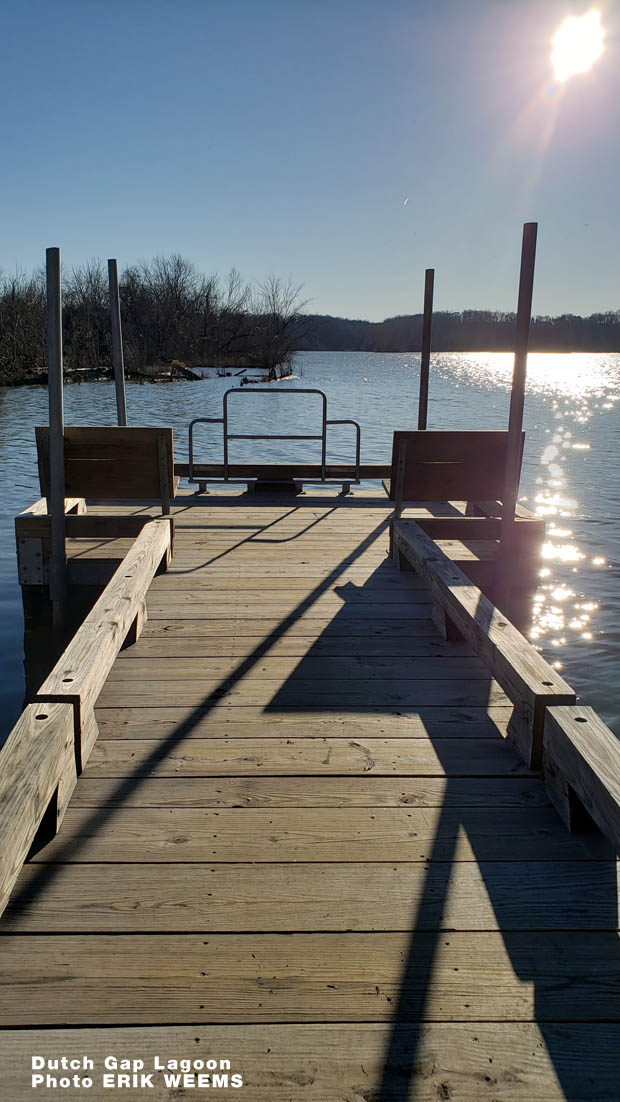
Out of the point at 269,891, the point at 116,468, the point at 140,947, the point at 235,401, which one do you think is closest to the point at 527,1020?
the point at 269,891

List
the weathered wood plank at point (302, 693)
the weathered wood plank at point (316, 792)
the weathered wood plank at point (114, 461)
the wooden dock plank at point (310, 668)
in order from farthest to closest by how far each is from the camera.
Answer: the weathered wood plank at point (114, 461), the wooden dock plank at point (310, 668), the weathered wood plank at point (302, 693), the weathered wood plank at point (316, 792)

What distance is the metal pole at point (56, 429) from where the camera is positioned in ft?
16.4

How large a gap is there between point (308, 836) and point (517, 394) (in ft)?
11.9

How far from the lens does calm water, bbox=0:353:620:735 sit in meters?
7.03

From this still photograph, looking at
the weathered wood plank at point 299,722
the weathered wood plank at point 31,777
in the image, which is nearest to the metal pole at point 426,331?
the weathered wood plank at point 299,722

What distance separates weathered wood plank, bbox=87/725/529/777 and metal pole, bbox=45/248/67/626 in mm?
2679

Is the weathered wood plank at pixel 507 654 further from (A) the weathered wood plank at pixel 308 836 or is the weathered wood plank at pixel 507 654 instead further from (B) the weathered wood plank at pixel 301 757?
(A) the weathered wood plank at pixel 308 836

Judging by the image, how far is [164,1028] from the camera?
167 cm

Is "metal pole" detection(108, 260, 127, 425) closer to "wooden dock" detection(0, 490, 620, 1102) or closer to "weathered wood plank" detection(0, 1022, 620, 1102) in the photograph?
"wooden dock" detection(0, 490, 620, 1102)

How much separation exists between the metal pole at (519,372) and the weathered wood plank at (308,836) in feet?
10.2

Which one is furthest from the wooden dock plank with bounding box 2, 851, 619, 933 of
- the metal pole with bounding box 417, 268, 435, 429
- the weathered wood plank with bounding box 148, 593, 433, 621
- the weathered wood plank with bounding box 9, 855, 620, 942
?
the metal pole with bounding box 417, 268, 435, 429

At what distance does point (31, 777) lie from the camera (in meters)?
2.15

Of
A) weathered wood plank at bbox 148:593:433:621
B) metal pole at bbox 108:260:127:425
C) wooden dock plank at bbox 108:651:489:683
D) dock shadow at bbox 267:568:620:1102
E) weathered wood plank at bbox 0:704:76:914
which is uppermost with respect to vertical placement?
metal pole at bbox 108:260:127:425

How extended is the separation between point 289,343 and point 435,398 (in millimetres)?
12296
